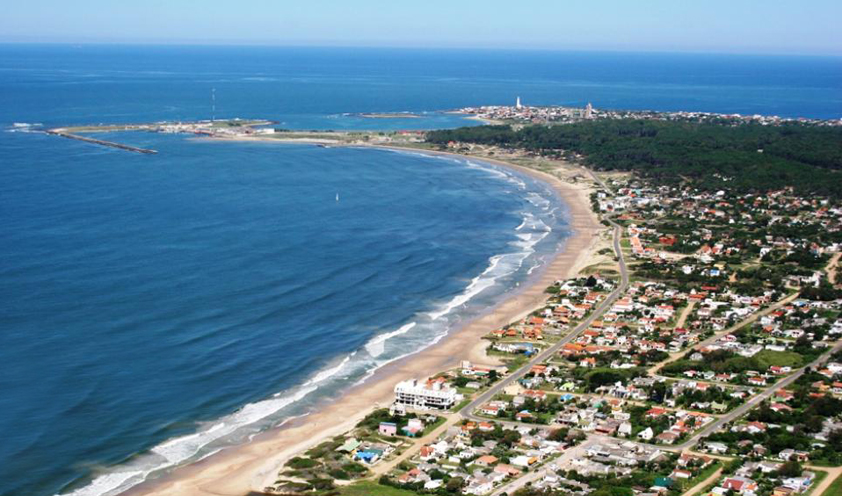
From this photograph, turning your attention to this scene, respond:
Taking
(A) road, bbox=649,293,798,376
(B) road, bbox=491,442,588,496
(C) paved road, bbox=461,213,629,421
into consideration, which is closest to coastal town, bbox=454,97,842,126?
(C) paved road, bbox=461,213,629,421

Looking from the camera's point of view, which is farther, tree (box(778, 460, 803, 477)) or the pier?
the pier

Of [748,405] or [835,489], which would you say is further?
[748,405]

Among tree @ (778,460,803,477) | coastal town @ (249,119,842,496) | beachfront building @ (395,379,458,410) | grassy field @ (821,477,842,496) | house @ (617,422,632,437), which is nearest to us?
grassy field @ (821,477,842,496)

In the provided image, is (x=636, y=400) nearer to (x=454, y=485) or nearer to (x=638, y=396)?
(x=638, y=396)

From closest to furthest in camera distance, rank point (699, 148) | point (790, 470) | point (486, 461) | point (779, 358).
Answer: point (790, 470), point (486, 461), point (779, 358), point (699, 148)

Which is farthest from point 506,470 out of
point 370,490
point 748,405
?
point 748,405

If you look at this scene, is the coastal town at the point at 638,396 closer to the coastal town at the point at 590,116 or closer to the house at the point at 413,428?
the house at the point at 413,428

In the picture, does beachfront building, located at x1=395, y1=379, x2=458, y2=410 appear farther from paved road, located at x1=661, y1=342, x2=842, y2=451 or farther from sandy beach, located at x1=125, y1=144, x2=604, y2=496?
paved road, located at x1=661, y1=342, x2=842, y2=451

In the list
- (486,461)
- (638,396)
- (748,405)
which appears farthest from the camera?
(638,396)
